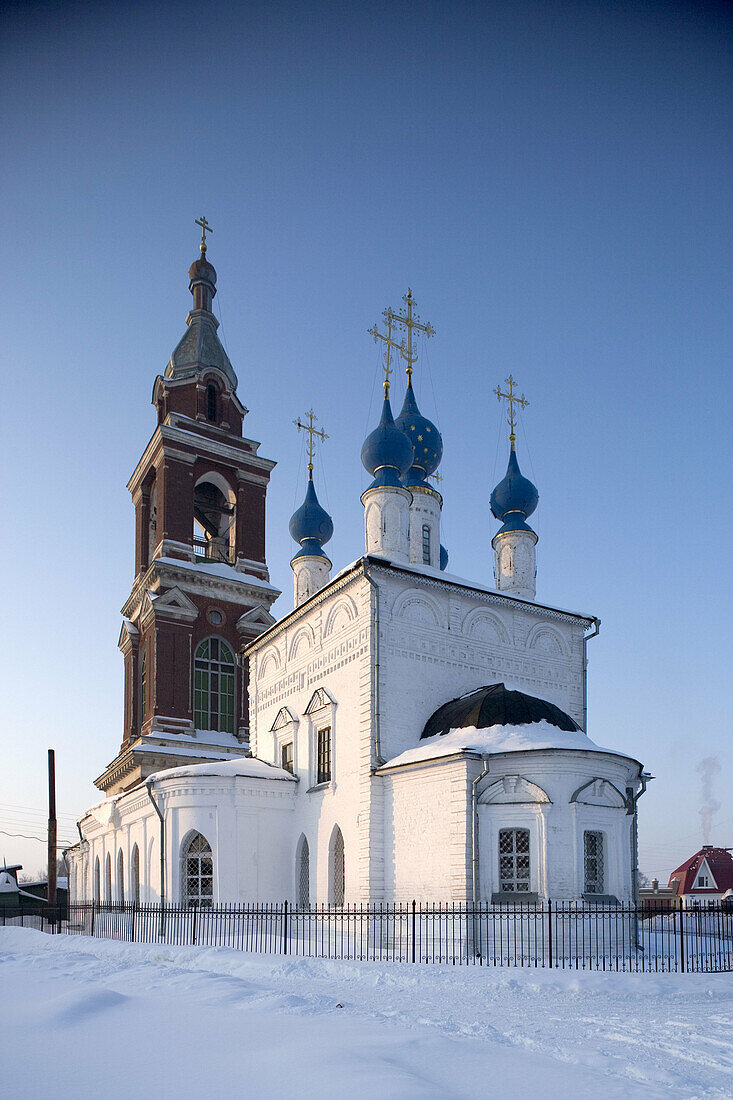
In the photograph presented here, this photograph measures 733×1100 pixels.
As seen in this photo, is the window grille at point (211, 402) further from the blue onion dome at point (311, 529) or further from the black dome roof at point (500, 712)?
the black dome roof at point (500, 712)

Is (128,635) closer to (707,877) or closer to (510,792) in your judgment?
(510,792)

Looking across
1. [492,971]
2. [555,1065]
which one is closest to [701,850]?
[492,971]

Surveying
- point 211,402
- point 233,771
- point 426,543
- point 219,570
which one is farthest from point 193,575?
point 233,771

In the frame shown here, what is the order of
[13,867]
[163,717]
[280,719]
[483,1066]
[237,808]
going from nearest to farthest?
[483,1066] → [237,808] → [280,719] → [163,717] → [13,867]

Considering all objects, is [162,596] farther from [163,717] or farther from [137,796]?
[137,796]

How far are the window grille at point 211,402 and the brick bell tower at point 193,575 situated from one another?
0.04 m

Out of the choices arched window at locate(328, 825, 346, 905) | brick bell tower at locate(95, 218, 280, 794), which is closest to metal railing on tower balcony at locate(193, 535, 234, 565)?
brick bell tower at locate(95, 218, 280, 794)

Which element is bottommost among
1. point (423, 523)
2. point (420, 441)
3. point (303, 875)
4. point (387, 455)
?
point (303, 875)

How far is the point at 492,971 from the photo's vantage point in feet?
37.3

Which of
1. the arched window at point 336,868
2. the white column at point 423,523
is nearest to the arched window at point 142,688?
the white column at point 423,523

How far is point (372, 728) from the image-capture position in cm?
1716

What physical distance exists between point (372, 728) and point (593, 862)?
15.2 feet

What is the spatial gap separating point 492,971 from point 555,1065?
5.46 metres

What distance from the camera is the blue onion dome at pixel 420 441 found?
2250 centimetres
